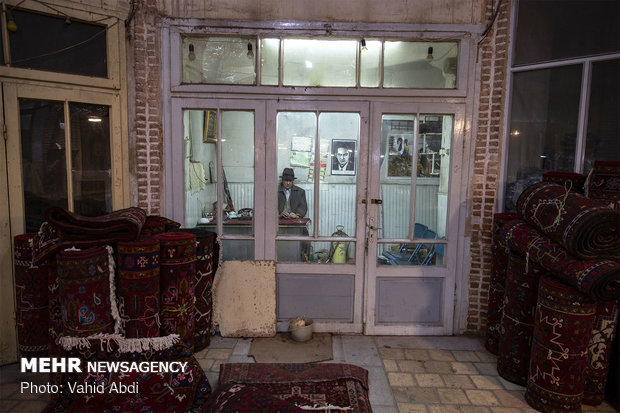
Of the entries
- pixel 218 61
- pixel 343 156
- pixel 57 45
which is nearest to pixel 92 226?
pixel 57 45

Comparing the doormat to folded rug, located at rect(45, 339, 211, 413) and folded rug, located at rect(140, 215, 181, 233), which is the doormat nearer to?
folded rug, located at rect(45, 339, 211, 413)

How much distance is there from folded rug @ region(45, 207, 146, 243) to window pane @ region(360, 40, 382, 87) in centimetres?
259

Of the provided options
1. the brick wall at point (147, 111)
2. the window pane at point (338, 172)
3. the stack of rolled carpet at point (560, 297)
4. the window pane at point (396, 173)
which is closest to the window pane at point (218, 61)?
the brick wall at point (147, 111)

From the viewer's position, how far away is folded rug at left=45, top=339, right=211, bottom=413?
8.96 feet

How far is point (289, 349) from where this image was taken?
3713 millimetres

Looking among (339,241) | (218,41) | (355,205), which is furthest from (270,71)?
(339,241)

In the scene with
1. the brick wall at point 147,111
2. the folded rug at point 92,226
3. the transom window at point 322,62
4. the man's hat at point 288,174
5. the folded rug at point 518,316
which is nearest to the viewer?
the folded rug at point 92,226

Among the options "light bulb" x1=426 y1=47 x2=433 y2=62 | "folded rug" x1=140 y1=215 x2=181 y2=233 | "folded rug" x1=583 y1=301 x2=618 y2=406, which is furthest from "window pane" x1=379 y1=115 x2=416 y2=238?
"folded rug" x1=140 y1=215 x2=181 y2=233

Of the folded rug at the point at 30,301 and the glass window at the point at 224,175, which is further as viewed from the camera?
the glass window at the point at 224,175

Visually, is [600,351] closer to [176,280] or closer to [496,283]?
[496,283]

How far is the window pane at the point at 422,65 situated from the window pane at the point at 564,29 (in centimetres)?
63

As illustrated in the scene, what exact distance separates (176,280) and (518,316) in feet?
9.40

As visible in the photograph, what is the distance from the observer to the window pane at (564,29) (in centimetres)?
329

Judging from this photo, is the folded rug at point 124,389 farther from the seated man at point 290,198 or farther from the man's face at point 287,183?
the man's face at point 287,183
